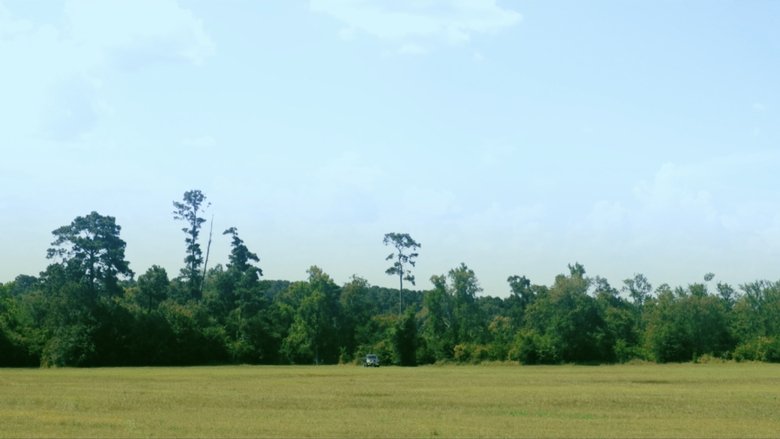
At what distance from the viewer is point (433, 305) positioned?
121 metres

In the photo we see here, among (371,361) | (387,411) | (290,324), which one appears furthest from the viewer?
(290,324)

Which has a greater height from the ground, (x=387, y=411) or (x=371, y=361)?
(x=371, y=361)

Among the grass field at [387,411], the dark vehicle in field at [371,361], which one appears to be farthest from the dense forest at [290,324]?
the grass field at [387,411]

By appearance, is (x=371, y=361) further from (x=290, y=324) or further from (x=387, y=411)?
(x=387, y=411)

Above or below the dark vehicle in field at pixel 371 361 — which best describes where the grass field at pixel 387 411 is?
below

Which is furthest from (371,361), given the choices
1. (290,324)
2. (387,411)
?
(387,411)

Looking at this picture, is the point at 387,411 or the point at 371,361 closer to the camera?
the point at 387,411

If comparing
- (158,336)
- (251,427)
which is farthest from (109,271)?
(251,427)

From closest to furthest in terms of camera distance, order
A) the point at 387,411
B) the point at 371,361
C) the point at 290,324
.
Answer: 1. the point at 387,411
2. the point at 371,361
3. the point at 290,324

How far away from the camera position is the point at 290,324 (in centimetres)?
11988

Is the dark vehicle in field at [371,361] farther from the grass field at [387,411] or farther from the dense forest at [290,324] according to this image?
the grass field at [387,411]

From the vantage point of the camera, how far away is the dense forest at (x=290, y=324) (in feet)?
309

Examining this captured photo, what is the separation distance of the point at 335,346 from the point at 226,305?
15.8 metres

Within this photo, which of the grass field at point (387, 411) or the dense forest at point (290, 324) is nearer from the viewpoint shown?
the grass field at point (387, 411)
